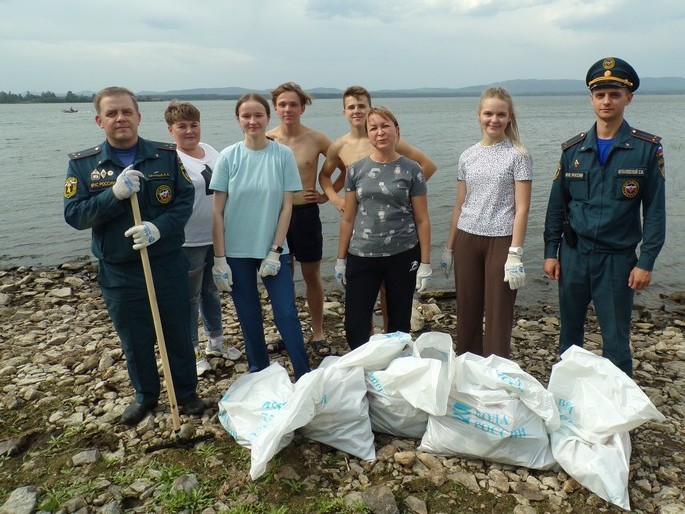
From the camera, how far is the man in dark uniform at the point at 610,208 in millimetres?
3812

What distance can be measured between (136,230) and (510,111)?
9.58 ft

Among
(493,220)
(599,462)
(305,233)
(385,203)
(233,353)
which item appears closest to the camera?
(599,462)

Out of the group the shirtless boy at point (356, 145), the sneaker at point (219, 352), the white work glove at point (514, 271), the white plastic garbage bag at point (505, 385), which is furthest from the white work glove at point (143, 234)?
the white work glove at point (514, 271)

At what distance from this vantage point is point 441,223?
1298 cm

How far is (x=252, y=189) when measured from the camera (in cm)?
417

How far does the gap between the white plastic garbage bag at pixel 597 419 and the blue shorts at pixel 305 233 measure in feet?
8.30

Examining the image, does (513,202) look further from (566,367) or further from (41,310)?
(41,310)

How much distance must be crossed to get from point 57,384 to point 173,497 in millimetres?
2301

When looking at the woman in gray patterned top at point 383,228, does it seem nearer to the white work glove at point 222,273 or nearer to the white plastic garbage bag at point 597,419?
the white work glove at point 222,273

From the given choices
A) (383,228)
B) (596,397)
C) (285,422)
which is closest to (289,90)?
(383,228)

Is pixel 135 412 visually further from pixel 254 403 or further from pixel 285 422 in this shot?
pixel 285 422

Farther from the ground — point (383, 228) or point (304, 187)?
point (304, 187)

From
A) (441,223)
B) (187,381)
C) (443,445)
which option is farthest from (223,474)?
(441,223)

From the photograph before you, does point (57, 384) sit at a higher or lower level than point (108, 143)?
lower
